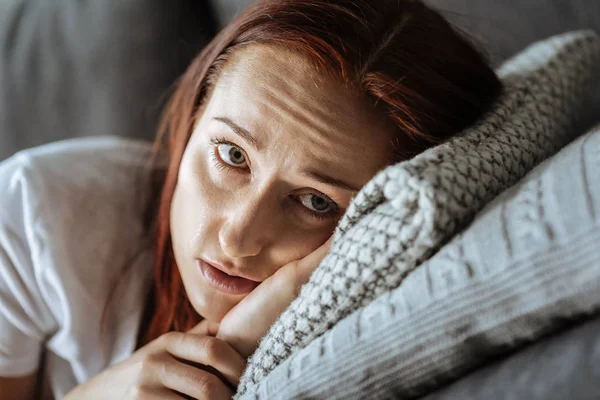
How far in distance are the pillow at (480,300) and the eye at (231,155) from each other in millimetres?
261

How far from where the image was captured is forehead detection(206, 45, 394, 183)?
0.62 metres

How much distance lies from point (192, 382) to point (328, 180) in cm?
27

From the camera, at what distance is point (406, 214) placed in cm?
49

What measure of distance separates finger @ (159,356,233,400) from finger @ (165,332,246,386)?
0.01 m

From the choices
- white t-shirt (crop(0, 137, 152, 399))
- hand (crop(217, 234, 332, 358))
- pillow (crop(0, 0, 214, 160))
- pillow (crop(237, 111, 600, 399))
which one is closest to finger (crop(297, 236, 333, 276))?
hand (crop(217, 234, 332, 358))

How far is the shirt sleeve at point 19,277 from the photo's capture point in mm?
769

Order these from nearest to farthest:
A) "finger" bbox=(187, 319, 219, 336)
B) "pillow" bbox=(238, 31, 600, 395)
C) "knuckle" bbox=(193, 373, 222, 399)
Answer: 1. "pillow" bbox=(238, 31, 600, 395)
2. "knuckle" bbox=(193, 373, 222, 399)
3. "finger" bbox=(187, 319, 219, 336)

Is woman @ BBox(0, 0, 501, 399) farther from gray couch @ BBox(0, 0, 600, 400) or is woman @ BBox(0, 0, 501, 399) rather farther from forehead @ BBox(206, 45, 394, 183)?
gray couch @ BBox(0, 0, 600, 400)

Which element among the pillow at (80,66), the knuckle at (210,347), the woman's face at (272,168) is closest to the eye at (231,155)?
the woman's face at (272,168)

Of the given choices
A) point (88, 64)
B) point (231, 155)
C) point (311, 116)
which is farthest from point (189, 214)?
point (88, 64)

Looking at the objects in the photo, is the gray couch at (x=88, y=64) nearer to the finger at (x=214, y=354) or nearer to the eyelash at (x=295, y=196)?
the eyelash at (x=295, y=196)

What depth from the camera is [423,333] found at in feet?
1.49

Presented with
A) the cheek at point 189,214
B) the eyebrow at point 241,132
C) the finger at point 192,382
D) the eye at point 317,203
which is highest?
the eyebrow at point 241,132

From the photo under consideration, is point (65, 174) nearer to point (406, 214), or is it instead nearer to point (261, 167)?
point (261, 167)
